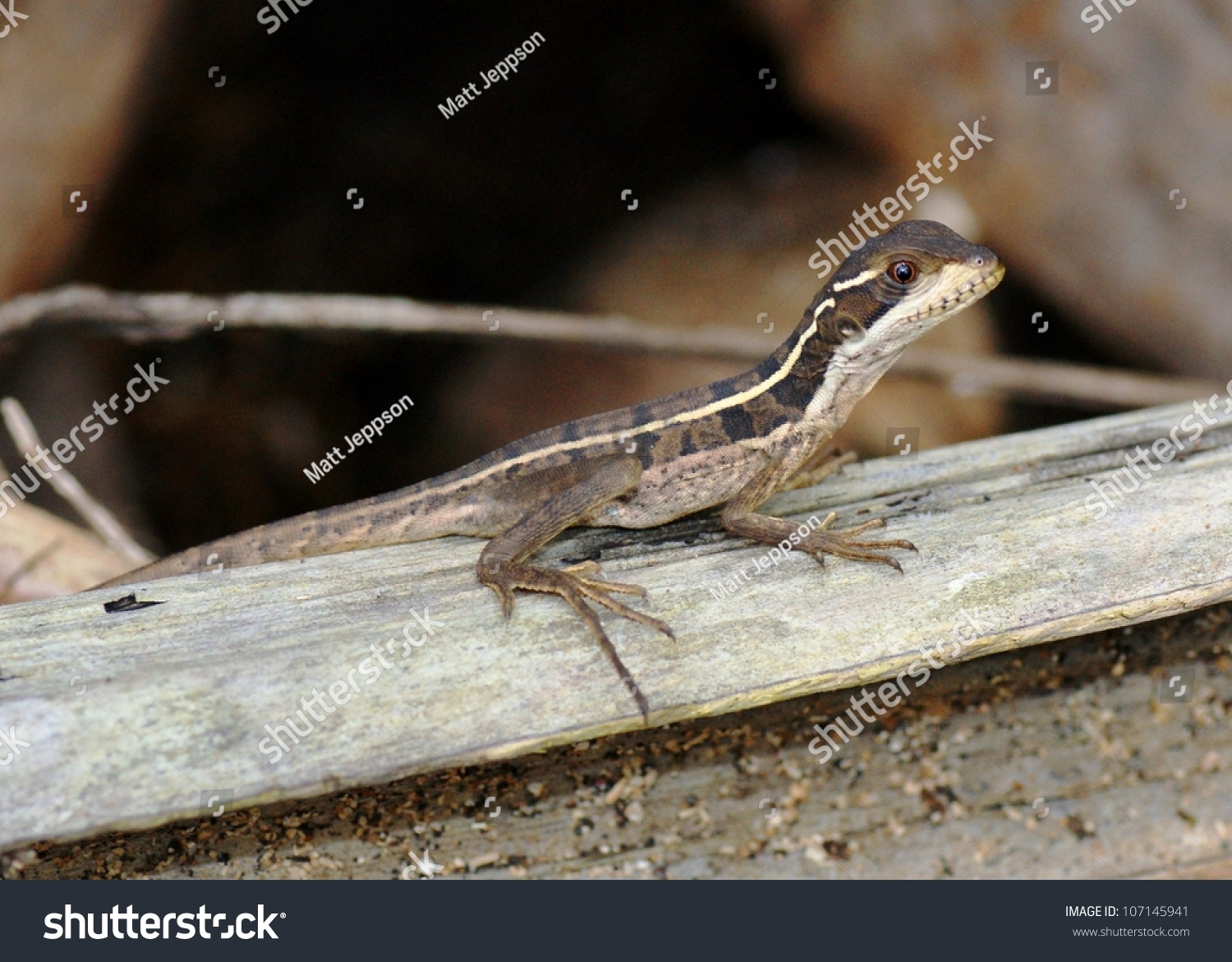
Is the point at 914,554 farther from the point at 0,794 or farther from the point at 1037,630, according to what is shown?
the point at 0,794

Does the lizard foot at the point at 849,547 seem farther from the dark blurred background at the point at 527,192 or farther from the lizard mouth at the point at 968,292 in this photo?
the dark blurred background at the point at 527,192

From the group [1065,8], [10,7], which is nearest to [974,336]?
[1065,8]

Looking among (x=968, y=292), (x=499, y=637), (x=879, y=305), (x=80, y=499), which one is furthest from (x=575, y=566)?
(x=80, y=499)

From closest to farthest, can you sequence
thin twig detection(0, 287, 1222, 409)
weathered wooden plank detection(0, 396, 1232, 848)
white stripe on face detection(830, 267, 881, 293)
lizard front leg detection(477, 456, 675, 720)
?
weathered wooden plank detection(0, 396, 1232, 848) → lizard front leg detection(477, 456, 675, 720) → white stripe on face detection(830, 267, 881, 293) → thin twig detection(0, 287, 1222, 409)

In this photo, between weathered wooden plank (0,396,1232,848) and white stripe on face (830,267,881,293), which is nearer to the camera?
weathered wooden plank (0,396,1232,848)

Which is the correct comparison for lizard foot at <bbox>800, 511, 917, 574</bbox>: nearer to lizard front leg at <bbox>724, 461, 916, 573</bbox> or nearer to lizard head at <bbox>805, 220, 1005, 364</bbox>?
lizard front leg at <bbox>724, 461, 916, 573</bbox>

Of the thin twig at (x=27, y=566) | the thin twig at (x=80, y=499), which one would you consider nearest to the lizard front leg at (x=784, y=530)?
the thin twig at (x=80, y=499)

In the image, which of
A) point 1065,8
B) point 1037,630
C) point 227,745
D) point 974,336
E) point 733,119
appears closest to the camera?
point 227,745

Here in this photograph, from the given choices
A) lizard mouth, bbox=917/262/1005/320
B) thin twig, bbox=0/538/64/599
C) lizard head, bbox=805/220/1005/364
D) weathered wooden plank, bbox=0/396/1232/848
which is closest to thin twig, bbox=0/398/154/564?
thin twig, bbox=0/538/64/599
